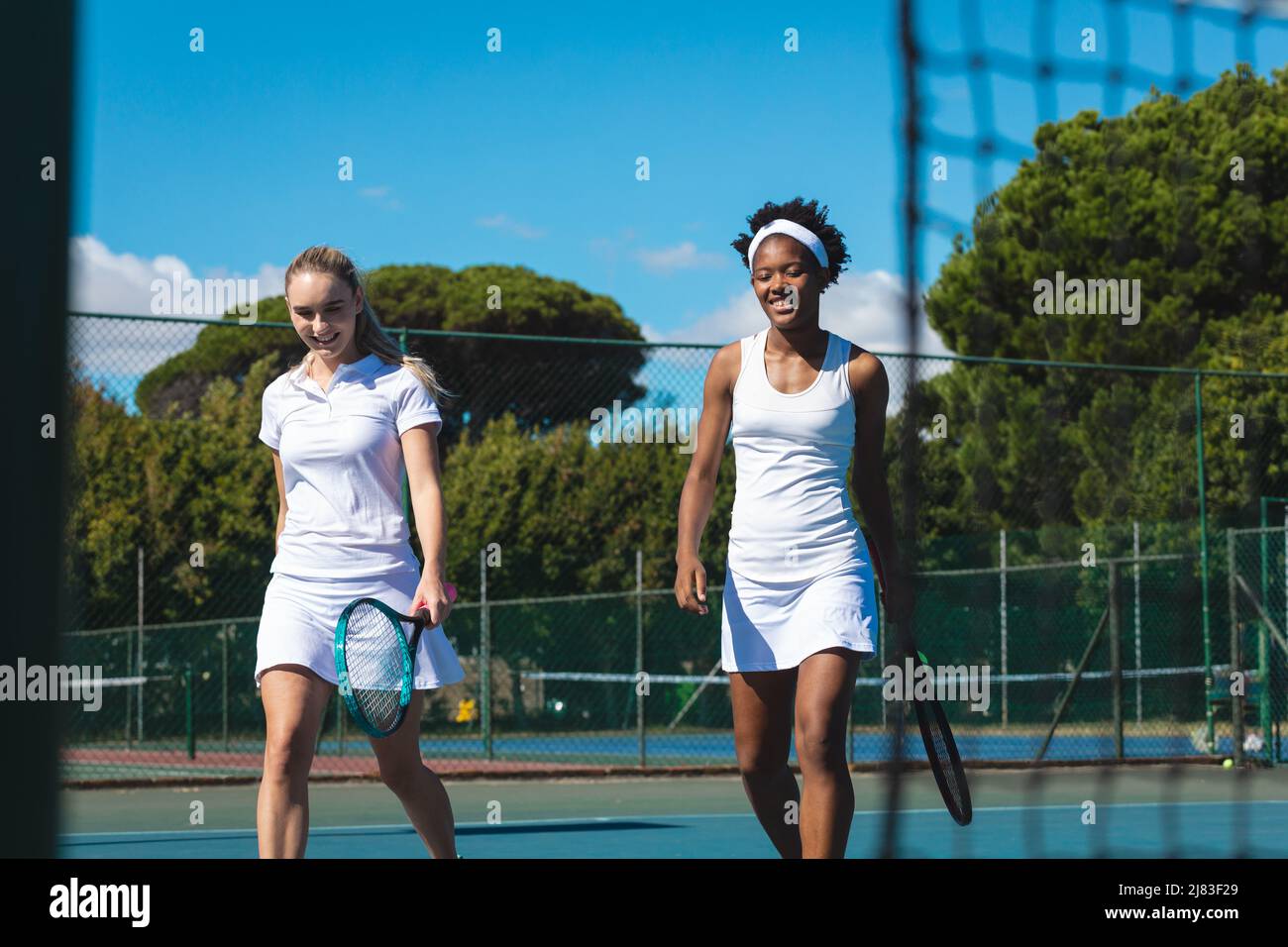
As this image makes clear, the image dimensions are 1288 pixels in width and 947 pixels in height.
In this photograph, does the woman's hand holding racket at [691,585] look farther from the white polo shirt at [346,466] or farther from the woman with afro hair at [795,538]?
the white polo shirt at [346,466]

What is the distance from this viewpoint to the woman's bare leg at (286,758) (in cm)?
419

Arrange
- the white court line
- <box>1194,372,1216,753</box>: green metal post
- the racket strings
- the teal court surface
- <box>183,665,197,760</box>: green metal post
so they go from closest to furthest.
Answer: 1. the racket strings
2. the teal court surface
3. the white court line
4. <box>1194,372,1216,753</box>: green metal post
5. <box>183,665,197,760</box>: green metal post

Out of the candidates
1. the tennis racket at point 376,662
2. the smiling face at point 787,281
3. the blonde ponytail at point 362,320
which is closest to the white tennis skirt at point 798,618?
the smiling face at point 787,281

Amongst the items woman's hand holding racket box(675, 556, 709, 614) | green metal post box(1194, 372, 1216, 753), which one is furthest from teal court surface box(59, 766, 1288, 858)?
woman's hand holding racket box(675, 556, 709, 614)

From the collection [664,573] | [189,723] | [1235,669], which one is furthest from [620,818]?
[664,573]

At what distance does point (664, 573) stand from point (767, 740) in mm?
16519

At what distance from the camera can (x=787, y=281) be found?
4742 mm

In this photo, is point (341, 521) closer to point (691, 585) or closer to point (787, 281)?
point (691, 585)

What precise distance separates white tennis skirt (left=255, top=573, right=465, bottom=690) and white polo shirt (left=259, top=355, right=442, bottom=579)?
0.03 m

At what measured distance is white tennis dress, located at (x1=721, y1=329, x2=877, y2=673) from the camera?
14.9ft

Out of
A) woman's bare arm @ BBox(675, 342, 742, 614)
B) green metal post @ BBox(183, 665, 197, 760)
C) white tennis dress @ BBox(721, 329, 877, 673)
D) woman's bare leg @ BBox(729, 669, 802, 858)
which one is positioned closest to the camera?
white tennis dress @ BBox(721, 329, 877, 673)
